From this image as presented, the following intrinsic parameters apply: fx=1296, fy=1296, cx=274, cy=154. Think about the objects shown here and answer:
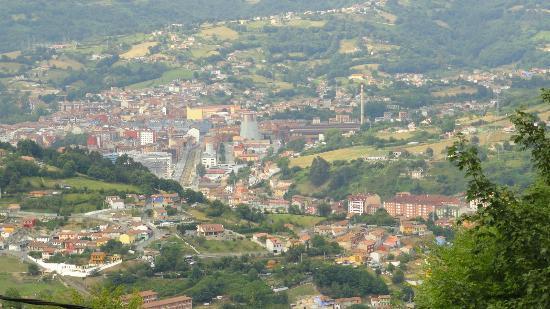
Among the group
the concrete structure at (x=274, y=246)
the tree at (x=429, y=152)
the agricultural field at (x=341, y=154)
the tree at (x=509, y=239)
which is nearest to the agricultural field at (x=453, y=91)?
the agricultural field at (x=341, y=154)

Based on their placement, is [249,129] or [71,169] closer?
[71,169]

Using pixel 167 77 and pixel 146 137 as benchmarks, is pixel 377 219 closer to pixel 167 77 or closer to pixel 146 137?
pixel 146 137

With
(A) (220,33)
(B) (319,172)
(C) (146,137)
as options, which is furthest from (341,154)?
(A) (220,33)

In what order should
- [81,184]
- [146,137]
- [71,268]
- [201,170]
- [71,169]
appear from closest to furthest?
[71,268] < [81,184] < [71,169] < [201,170] < [146,137]

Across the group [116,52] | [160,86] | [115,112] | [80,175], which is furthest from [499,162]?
[116,52]

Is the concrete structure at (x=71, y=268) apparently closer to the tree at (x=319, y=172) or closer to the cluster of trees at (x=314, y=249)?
the cluster of trees at (x=314, y=249)

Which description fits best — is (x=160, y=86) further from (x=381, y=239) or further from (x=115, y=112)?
(x=381, y=239)

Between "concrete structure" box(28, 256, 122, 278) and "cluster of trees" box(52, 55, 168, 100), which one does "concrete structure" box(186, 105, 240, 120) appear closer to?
"cluster of trees" box(52, 55, 168, 100)
